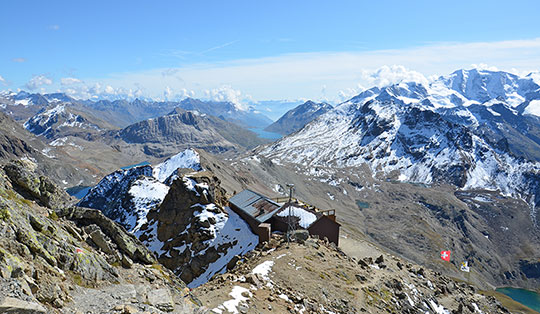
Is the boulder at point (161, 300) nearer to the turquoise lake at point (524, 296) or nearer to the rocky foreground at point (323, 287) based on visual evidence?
the rocky foreground at point (323, 287)

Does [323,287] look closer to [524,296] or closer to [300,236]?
[300,236]

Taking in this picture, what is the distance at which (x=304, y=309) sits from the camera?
101 feet

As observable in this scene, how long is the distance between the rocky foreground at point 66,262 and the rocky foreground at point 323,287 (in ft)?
17.7

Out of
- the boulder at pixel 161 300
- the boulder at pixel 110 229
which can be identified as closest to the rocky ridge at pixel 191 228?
the boulder at pixel 110 229

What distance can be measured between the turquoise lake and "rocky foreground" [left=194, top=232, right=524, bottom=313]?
159 m

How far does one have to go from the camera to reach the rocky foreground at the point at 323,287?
3005cm

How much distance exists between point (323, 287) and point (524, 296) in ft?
690

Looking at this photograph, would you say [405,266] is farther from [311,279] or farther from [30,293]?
[30,293]

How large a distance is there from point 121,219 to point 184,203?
20566mm

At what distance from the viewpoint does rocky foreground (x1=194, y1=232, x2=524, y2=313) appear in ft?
98.6

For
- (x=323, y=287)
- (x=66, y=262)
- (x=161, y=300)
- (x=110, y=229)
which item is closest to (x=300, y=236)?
(x=323, y=287)

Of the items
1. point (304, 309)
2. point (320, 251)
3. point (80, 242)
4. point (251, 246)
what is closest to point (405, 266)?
point (320, 251)

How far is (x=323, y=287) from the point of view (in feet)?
122

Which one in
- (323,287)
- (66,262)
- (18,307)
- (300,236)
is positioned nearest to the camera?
(18,307)
